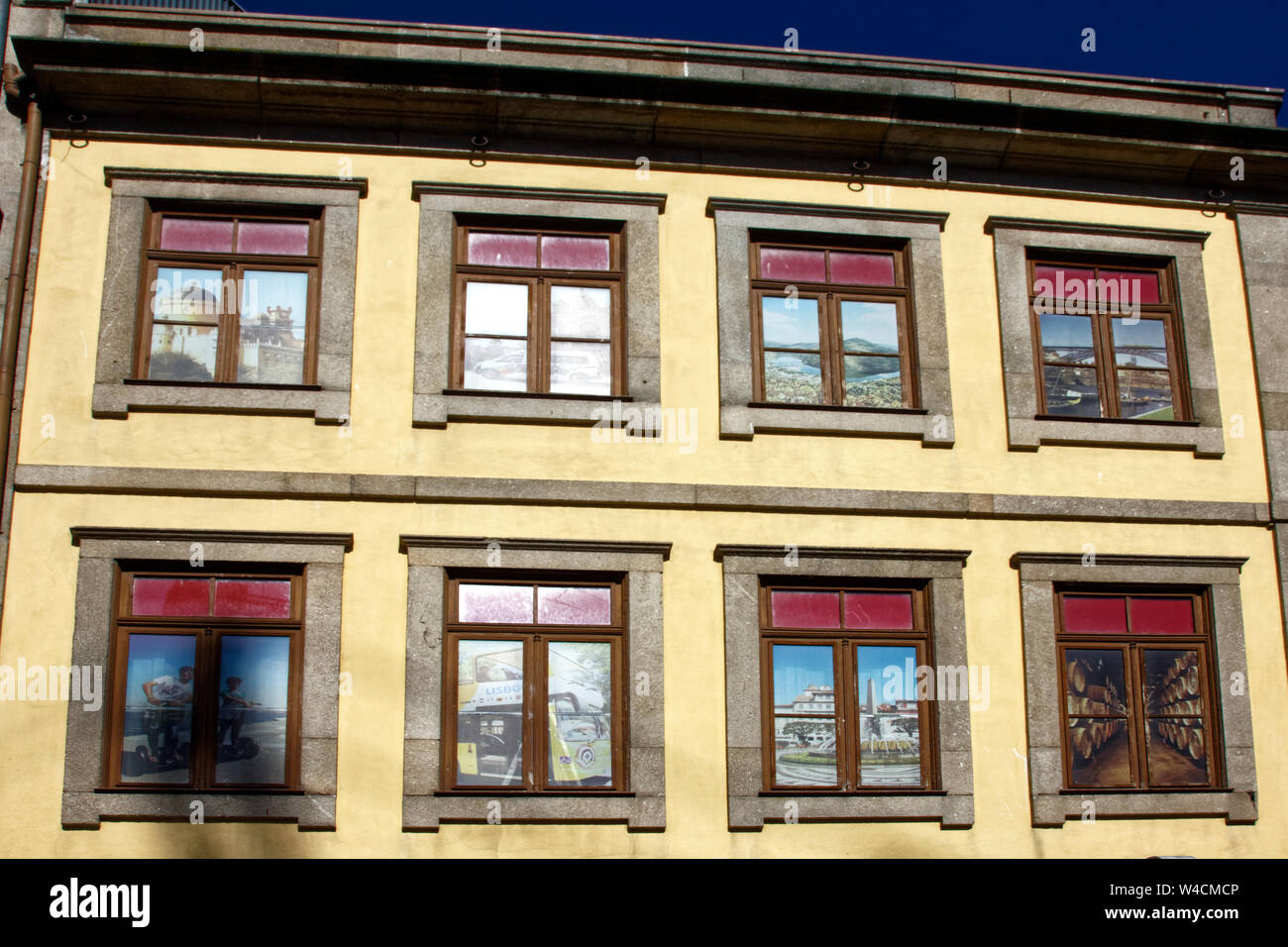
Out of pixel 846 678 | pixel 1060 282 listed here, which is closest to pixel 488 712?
pixel 846 678

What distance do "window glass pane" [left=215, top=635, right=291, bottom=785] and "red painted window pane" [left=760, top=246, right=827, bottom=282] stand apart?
5227 mm

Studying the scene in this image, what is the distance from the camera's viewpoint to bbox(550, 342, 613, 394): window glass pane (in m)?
12.6

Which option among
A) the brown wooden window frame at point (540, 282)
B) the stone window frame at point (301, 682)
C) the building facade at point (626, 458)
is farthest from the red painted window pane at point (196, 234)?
the stone window frame at point (301, 682)

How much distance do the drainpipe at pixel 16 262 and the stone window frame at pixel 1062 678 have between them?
824 cm

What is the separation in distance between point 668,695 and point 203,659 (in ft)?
11.9

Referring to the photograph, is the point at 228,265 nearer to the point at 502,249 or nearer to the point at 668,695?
the point at 502,249

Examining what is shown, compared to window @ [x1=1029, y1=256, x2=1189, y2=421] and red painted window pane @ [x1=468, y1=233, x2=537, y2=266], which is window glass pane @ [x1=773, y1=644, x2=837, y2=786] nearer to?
window @ [x1=1029, y1=256, x2=1189, y2=421]

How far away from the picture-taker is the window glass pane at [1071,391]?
13.2m

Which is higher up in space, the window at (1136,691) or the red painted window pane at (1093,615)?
the red painted window pane at (1093,615)

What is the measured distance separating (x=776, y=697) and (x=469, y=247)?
4.65 m

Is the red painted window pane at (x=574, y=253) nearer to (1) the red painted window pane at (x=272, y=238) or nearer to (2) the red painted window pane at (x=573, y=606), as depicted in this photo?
(1) the red painted window pane at (x=272, y=238)
